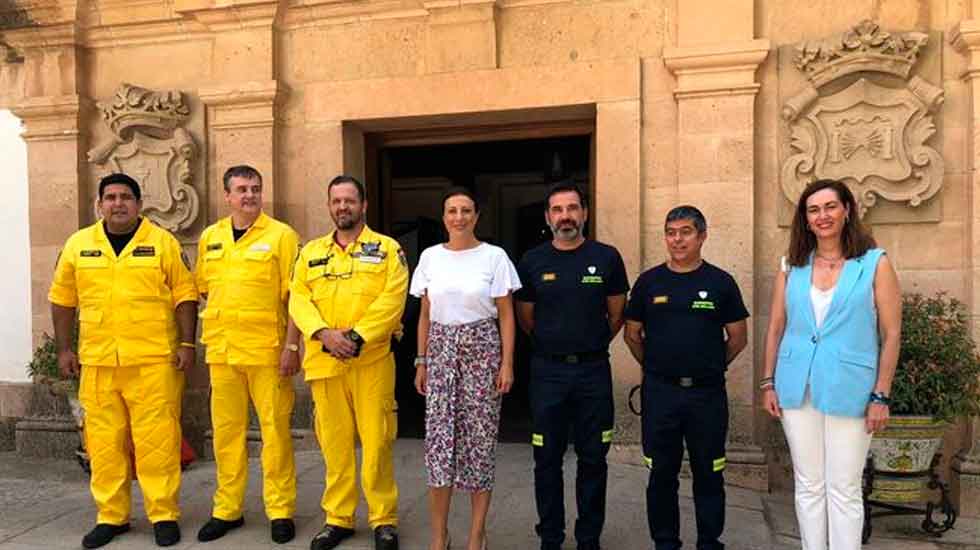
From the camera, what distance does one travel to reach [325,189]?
18.7 feet

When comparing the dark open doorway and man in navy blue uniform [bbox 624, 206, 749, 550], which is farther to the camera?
the dark open doorway

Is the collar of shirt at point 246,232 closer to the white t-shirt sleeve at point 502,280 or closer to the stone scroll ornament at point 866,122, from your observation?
the white t-shirt sleeve at point 502,280

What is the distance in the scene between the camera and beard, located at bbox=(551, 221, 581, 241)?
139 inches

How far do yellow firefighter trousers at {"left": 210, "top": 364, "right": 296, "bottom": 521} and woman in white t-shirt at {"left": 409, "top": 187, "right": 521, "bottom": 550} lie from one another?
912mm

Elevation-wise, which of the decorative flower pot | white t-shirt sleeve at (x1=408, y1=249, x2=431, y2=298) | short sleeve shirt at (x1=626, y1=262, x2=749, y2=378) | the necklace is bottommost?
the decorative flower pot

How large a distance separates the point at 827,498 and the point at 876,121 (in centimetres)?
256

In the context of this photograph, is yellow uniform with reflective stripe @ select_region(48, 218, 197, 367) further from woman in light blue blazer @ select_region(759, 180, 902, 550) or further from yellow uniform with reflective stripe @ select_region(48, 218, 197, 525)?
woman in light blue blazer @ select_region(759, 180, 902, 550)

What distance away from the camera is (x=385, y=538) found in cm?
372

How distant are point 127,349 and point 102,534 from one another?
1022 millimetres

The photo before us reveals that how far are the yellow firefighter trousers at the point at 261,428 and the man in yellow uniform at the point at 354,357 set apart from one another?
0.28m

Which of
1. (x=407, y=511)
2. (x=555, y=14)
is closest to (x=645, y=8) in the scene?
(x=555, y=14)

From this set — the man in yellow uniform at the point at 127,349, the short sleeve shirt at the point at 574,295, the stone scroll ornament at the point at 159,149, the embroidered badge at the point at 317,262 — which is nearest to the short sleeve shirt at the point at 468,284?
the short sleeve shirt at the point at 574,295

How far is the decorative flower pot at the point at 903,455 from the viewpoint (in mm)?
4055

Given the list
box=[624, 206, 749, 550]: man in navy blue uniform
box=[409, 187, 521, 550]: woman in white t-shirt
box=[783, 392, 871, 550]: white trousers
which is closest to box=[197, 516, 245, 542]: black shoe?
box=[409, 187, 521, 550]: woman in white t-shirt
